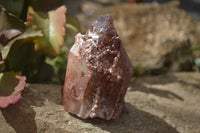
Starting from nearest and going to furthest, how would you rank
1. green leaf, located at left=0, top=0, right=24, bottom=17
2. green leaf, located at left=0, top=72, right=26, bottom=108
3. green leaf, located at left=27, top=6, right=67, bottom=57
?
green leaf, located at left=0, top=72, right=26, bottom=108, green leaf, located at left=27, top=6, right=67, bottom=57, green leaf, located at left=0, top=0, right=24, bottom=17

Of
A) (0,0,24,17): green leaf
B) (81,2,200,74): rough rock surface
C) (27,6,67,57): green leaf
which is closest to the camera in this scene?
(27,6,67,57): green leaf

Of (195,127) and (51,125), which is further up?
(51,125)

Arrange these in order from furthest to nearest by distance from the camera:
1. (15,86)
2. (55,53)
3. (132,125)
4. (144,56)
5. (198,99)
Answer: (144,56)
(198,99)
(55,53)
(132,125)
(15,86)

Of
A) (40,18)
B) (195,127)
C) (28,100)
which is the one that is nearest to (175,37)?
(195,127)

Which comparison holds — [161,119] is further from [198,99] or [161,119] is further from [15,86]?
[15,86]

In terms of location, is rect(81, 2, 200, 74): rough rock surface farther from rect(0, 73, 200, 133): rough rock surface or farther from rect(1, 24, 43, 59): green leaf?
rect(1, 24, 43, 59): green leaf

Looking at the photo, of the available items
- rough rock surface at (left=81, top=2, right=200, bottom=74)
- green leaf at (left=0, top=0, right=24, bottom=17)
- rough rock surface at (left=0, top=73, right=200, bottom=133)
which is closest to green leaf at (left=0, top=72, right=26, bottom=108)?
rough rock surface at (left=0, top=73, right=200, bottom=133)

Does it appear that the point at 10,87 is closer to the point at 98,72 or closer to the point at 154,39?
the point at 98,72
